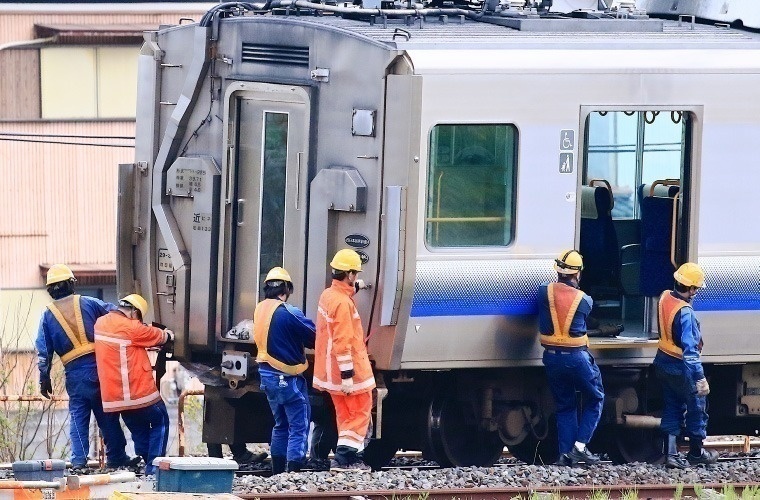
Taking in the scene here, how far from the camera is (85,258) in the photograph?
2686 cm

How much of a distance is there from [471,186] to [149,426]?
283 centimetres

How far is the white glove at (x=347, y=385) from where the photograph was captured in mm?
11516

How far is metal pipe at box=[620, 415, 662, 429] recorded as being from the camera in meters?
12.7

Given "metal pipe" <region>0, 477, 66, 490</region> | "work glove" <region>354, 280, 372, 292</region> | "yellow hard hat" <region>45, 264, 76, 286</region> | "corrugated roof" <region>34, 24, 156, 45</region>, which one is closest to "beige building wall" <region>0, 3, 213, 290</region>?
"corrugated roof" <region>34, 24, 156, 45</region>

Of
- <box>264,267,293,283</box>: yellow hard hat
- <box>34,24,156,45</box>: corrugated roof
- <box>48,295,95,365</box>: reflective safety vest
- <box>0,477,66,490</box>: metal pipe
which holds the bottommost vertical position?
<box>0,477,66,490</box>: metal pipe

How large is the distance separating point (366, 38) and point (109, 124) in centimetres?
1550

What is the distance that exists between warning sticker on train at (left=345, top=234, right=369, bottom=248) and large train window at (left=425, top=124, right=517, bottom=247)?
0.38 metres

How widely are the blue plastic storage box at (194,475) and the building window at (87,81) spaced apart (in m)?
16.3

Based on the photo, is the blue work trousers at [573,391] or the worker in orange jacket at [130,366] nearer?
the blue work trousers at [573,391]

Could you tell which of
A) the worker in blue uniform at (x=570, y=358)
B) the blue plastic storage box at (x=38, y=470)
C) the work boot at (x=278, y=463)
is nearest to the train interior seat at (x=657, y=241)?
the worker in blue uniform at (x=570, y=358)

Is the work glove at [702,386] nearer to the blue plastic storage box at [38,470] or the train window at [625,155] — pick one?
the train window at [625,155]

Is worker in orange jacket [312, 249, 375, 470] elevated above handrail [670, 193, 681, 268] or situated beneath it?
situated beneath

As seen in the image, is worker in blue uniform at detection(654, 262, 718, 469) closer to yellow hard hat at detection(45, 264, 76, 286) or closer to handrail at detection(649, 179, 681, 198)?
handrail at detection(649, 179, 681, 198)

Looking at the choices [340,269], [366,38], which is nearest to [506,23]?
[366,38]
